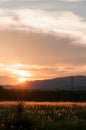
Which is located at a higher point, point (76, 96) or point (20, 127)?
point (76, 96)

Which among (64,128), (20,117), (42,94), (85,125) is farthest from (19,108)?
(42,94)

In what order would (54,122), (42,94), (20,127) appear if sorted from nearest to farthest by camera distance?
(20,127) < (54,122) < (42,94)

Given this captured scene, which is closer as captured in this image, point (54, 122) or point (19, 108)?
point (19, 108)

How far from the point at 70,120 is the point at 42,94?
233 feet

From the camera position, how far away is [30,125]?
14.5 m

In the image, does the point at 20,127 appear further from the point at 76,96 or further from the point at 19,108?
the point at 76,96

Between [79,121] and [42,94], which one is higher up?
[42,94]

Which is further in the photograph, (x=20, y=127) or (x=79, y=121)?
(x=79, y=121)

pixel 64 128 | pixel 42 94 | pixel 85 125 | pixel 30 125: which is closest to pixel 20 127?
pixel 30 125

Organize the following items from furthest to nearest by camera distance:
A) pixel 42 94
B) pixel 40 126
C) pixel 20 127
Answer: pixel 42 94 < pixel 40 126 < pixel 20 127

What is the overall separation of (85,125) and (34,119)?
1.82 m

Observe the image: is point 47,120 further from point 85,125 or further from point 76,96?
point 76,96

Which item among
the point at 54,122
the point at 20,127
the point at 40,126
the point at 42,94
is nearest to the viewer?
the point at 20,127

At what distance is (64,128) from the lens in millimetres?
15500
